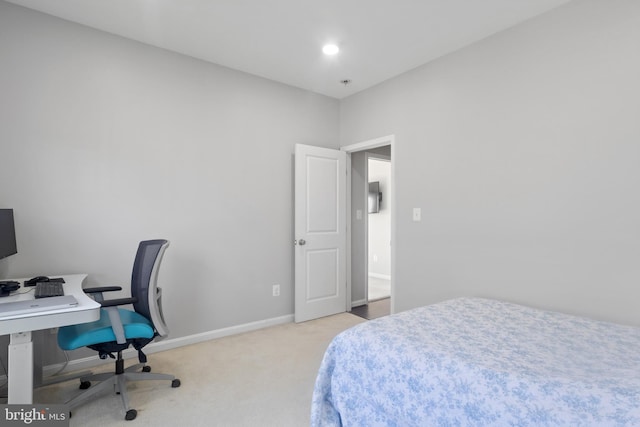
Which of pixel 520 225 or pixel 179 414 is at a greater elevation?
pixel 520 225

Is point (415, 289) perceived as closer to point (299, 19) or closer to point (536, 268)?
point (536, 268)

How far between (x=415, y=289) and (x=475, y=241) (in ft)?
2.54

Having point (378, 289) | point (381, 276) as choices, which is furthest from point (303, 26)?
point (381, 276)

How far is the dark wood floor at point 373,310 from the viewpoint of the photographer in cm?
406

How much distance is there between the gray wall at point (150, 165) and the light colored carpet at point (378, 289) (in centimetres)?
180

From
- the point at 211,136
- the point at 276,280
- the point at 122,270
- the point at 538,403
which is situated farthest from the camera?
the point at 276,280

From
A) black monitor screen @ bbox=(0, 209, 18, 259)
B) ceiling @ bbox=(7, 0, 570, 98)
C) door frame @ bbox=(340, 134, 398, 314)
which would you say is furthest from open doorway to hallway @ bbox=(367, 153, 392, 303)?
black monitor screen @ bbox=(0, 209, 18, 259)

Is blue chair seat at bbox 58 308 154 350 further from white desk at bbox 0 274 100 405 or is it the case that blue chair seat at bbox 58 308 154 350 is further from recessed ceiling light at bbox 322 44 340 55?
recessed ceiling light at bbox 322 44 340 55

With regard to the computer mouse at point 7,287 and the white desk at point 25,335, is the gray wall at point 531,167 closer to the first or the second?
the white desk at point 25,335

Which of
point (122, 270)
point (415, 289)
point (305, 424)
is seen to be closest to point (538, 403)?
point (305, 424)

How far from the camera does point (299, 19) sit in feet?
8.31

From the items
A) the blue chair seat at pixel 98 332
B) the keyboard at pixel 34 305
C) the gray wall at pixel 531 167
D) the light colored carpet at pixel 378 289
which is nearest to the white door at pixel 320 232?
the gray wall at pixel 531 167

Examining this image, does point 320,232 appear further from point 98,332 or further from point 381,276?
point 381,276

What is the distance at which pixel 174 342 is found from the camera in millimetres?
3016
